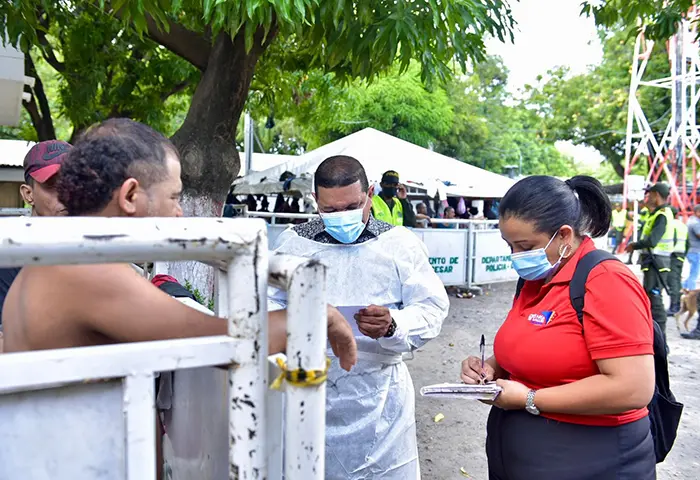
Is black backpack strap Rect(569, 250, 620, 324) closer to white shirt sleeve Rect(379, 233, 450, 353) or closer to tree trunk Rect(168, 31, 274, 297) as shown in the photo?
white shirt sleeve Rect(379, 233, 450, 353)

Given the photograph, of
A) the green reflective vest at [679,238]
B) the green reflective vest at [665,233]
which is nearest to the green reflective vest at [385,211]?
the green reflective vest at [665,233]

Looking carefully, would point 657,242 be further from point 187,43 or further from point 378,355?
point 378,355

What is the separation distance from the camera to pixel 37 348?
41.9 inches

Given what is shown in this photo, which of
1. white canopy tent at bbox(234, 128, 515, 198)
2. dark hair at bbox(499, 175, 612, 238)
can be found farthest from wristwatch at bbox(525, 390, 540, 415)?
white canopy tent at bbox(234, 128, 515, 198)

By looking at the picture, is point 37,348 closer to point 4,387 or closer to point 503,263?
point 4,387

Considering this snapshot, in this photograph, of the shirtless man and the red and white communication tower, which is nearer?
the shirtless man

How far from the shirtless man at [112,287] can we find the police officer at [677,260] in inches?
277

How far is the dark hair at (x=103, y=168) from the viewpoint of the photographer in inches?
46.5

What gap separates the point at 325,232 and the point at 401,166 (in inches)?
379

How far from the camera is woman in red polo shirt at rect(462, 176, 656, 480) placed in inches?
66.8

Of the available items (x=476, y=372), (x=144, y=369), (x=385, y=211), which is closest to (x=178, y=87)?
(x=385, y=211)

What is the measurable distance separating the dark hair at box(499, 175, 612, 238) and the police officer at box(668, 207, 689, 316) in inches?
226

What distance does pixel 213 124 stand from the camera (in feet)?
17.4

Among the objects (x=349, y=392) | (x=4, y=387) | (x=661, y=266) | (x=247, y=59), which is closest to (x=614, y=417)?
(x=349, y=392)
